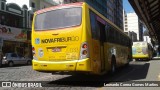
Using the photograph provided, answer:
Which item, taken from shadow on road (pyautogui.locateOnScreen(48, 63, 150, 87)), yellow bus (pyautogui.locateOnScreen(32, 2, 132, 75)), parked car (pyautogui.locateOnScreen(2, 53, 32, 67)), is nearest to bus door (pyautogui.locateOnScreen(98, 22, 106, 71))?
yellow bus (pyautogui.locateOnScreen(32, 2, 132, 75))

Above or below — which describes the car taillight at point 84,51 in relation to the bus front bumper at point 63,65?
above

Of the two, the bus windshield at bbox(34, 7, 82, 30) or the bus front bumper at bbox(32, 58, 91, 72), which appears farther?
the bus windshield at bbox(34, 7, 82, 30)

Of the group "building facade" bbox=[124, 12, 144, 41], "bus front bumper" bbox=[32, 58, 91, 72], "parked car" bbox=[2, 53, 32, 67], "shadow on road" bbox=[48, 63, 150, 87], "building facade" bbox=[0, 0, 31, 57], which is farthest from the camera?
"building facade" bbox=[124, 12, 144, 41]

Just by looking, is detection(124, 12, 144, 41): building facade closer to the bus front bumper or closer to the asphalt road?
the asphalt road

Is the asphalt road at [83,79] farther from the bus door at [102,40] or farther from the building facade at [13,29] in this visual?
the building facade at [13,29]

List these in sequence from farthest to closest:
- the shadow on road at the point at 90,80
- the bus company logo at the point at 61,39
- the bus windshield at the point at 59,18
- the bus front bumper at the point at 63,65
Result: 1. the shadow on road at the point at 90,80
2. the bus windshield at the point at 59,18
3. the bus company logo at the point at 61,39
4. the bus front bumper at the point at 63,65

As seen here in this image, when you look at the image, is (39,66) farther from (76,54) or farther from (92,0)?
(92,0)

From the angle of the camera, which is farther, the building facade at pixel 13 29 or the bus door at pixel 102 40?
the building facade at pixel 13 29

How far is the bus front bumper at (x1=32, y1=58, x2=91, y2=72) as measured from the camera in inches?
398

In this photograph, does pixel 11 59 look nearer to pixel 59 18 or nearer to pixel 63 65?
pixel 59 18

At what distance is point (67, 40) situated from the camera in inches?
414

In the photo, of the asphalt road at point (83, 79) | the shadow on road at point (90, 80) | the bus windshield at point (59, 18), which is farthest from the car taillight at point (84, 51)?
the shadow on road at point (90, 80)

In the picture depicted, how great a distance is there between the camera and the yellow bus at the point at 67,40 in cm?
1026

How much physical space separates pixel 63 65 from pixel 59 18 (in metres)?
1.90
